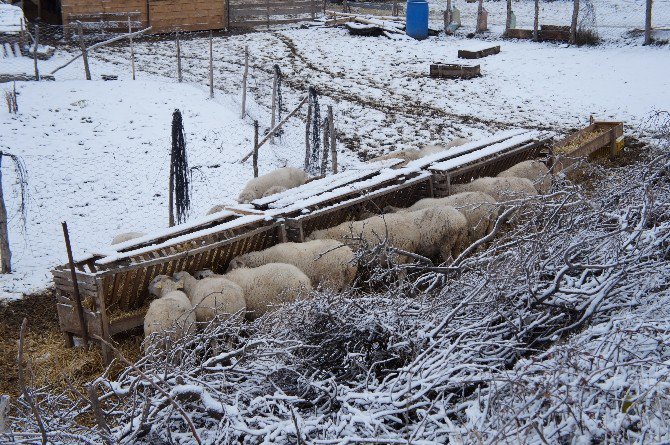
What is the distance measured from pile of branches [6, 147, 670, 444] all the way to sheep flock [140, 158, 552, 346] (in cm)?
121

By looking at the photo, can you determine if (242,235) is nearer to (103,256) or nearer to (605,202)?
(103,256)

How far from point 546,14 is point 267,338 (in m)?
32.6

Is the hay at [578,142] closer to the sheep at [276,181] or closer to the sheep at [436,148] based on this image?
the sheep at [436,148]

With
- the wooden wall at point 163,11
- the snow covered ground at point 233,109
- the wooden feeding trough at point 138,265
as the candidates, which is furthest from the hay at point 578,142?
the wooden wall at point 163,11

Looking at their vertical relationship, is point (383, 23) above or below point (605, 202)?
above

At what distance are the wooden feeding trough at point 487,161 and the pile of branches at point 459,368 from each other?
19.5ft

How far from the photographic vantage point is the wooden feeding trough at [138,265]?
8398 mm

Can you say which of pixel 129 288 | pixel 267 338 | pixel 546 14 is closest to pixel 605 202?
pixel 267 338

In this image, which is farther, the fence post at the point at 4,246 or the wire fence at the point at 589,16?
the wire fence at the point at 589,16

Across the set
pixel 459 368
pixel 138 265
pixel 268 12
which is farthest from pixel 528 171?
pixel 268 12

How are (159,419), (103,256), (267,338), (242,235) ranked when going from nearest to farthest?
1. (159,419)
2. (267,338)
3. (103,256)
4. (242,235)

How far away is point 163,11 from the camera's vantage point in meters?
26.8

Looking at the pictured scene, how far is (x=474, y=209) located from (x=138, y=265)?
14.9 ft

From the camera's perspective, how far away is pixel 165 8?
26.8 metres
